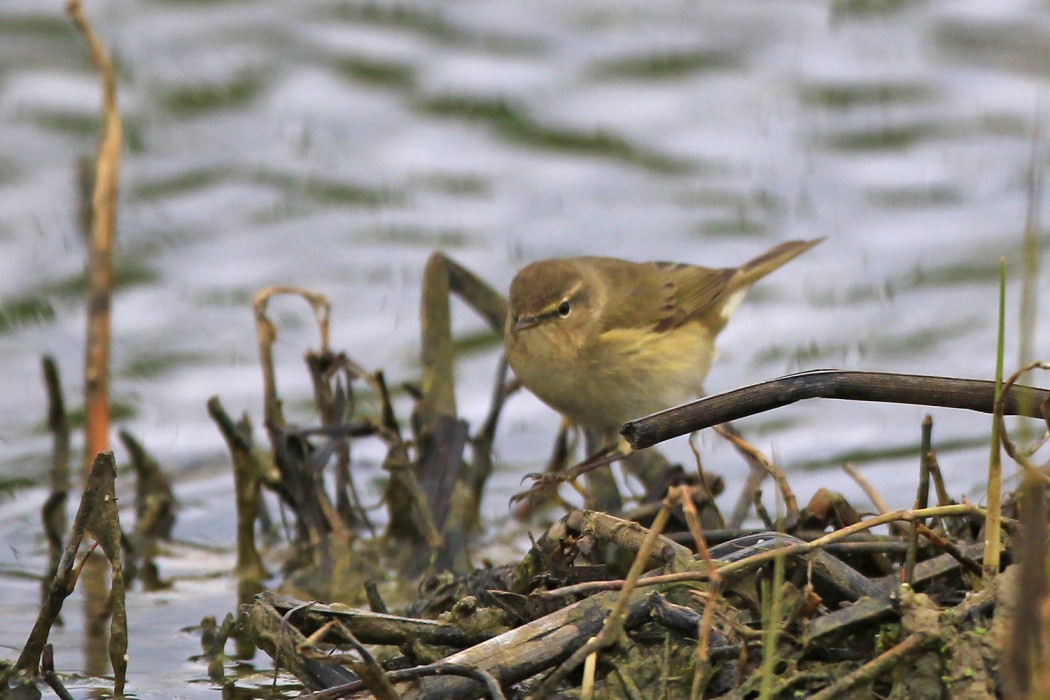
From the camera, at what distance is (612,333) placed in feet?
21.3

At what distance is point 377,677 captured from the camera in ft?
10.6

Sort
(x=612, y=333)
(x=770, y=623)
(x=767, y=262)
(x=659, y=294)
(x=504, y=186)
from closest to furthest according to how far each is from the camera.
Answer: (x=770, y=623), (x=612, y=333), (x=659, y=294), (x=767, y=262), (x=504, y=186)

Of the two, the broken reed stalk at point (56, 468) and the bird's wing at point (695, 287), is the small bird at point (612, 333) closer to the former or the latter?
the bird's wing at point (695, 287)

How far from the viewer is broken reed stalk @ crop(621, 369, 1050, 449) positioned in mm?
3535

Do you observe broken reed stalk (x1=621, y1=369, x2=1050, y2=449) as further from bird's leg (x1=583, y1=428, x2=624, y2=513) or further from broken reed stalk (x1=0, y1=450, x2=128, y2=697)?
bird's leg (x1=583, y1=428, x2=624, y2=513)

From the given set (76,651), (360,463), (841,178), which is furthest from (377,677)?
(841,178)

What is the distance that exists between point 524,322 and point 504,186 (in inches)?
134

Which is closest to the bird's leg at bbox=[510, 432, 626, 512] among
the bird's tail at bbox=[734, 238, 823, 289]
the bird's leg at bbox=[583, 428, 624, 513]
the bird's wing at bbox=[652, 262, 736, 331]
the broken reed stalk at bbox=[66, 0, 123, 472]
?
the bird's leg at bbox=[583, 428, 624, 513]

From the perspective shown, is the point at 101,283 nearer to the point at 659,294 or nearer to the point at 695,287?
the point at 659,294

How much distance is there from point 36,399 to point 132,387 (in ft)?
1.46

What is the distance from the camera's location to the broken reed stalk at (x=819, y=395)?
11.6 feet

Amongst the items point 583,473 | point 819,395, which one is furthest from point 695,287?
point 819,395

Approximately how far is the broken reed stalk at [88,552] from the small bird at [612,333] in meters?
2.50

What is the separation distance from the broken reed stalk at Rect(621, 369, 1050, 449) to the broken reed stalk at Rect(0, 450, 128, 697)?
4.19ft
